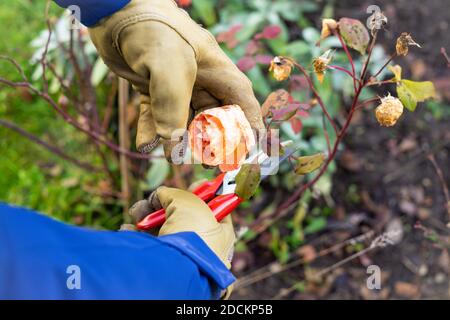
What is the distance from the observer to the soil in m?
1.80

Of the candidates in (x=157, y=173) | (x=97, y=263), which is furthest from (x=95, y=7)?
(x=157, y=173)

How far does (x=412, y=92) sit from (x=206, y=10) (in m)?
0.97

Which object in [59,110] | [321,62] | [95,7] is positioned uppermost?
[95,7]

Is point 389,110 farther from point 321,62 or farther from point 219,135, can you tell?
point 219,135

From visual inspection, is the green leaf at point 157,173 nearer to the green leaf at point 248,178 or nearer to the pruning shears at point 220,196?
the pruning shears at point 220,196

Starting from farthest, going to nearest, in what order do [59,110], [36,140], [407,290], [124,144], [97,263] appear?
[407,290]
[124,144]
[36,140]
[59,110]
[97,263]

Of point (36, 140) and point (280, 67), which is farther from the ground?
point (280, 67)

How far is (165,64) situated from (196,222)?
0.74ft

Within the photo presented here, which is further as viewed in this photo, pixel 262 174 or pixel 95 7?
pixel 262 174

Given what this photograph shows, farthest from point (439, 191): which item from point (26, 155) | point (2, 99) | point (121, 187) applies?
point (2, 99)

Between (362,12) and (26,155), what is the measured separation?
3.97 feet

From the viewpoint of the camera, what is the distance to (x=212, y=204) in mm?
947

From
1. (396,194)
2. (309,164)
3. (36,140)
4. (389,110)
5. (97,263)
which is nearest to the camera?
(97,263)

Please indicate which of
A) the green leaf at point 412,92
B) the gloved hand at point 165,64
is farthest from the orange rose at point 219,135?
the green leaf at point 412,92
